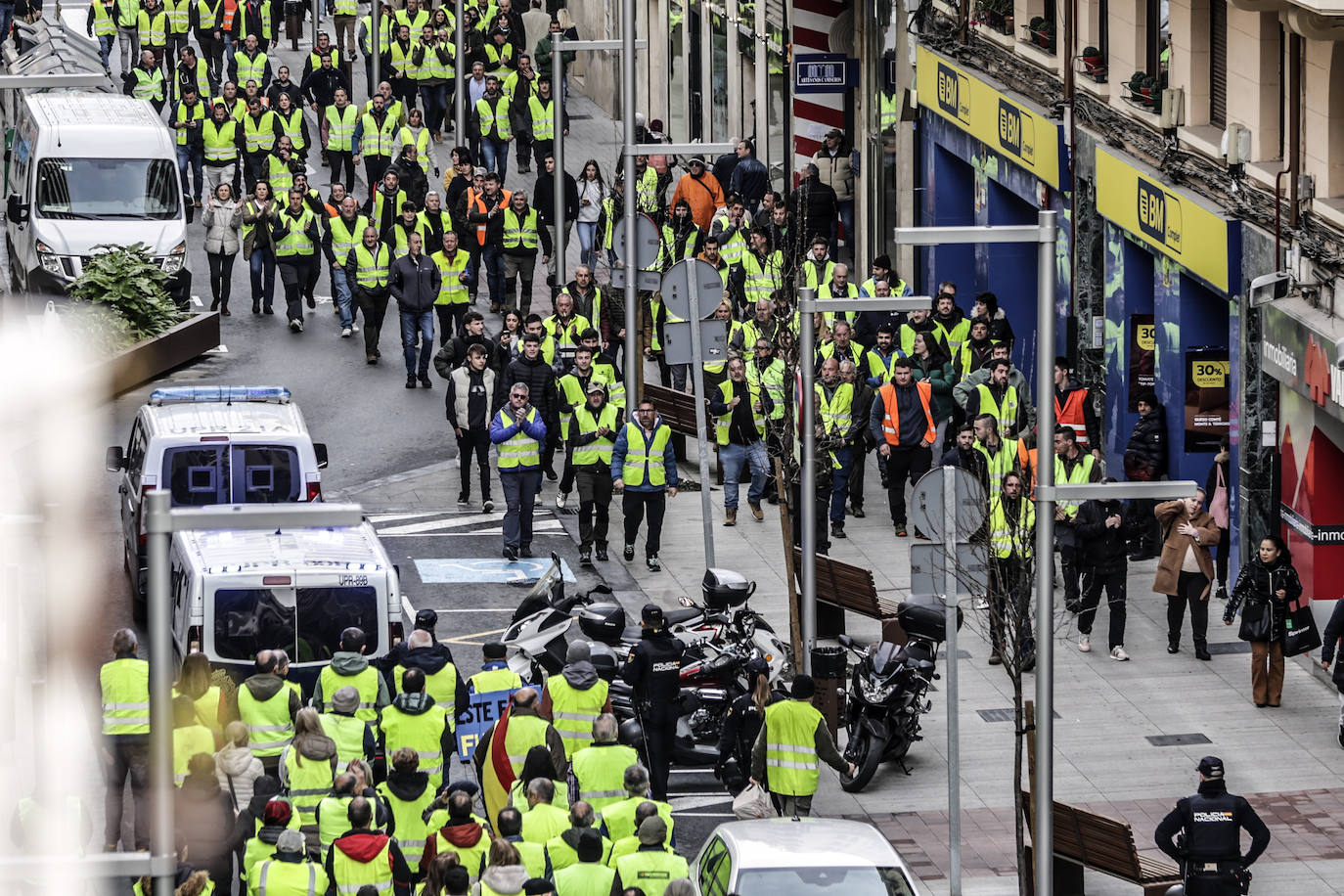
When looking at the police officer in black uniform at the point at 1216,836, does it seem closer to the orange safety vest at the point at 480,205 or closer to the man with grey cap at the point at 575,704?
the man with grey cap at the point at 575,704

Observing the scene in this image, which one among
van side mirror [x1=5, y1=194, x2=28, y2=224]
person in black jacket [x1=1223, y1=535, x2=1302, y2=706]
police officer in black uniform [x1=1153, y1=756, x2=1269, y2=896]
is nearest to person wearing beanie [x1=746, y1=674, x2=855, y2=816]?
police officer in black uniform [x1=1153, y1=756, x2=1269, y2=896]

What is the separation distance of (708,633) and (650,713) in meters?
1.79

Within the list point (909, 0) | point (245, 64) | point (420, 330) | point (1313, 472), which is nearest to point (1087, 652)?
point (1313, 472)

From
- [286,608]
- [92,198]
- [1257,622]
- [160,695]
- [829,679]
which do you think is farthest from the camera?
[92,198]

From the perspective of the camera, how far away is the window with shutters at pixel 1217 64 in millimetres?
26141

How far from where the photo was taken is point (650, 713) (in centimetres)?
1920

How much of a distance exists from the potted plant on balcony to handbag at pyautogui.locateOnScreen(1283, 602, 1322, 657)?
33.5 feet

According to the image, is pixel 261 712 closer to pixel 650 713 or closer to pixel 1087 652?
pixel 650 713

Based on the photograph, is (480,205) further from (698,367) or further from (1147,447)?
(1147,447)

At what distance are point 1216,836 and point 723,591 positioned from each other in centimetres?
560

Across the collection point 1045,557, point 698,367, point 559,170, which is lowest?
point 1045,557

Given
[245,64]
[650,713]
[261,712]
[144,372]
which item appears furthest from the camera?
[245,64]

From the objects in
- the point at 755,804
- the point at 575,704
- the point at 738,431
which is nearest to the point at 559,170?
the point at 738,431

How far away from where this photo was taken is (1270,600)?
2123cm
